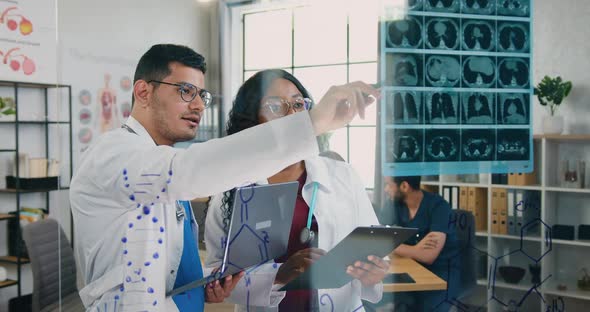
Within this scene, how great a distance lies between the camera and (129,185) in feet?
2.93

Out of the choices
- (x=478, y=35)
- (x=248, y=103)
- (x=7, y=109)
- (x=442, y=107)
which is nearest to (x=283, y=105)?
(x=248, y=103)

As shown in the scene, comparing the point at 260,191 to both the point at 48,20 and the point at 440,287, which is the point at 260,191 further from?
the point at 48,20

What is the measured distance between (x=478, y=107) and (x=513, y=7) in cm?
24

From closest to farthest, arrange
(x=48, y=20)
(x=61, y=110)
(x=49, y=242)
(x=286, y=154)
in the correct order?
1. (x=286, y=154)
2. (x=61, y=110)
3. (x=49, y=242)
4. (x=48, y=20)

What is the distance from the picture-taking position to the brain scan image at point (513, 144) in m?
1.28

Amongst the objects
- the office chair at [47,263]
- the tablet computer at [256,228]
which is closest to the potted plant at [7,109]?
the office chair at [47,263]

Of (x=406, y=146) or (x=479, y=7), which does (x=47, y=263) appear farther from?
(x=479, y=7)

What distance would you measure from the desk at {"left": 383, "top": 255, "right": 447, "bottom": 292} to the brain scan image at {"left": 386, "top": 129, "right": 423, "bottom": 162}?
0.73 feet

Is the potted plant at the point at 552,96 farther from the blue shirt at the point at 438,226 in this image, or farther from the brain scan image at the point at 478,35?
the blue shirt at the point at 438,226

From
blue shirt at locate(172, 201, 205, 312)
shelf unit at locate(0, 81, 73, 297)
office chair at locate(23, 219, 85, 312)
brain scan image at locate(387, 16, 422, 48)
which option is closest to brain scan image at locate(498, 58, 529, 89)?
brain scan image at locate(387, 16, 422, 48)

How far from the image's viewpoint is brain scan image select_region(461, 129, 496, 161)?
51.2 inches

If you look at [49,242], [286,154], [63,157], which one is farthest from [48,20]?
[286,154]

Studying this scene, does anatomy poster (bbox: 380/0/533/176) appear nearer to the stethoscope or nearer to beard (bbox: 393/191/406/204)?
beard (bbox: 393/191/406/204)

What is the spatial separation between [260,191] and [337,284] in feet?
0.91
